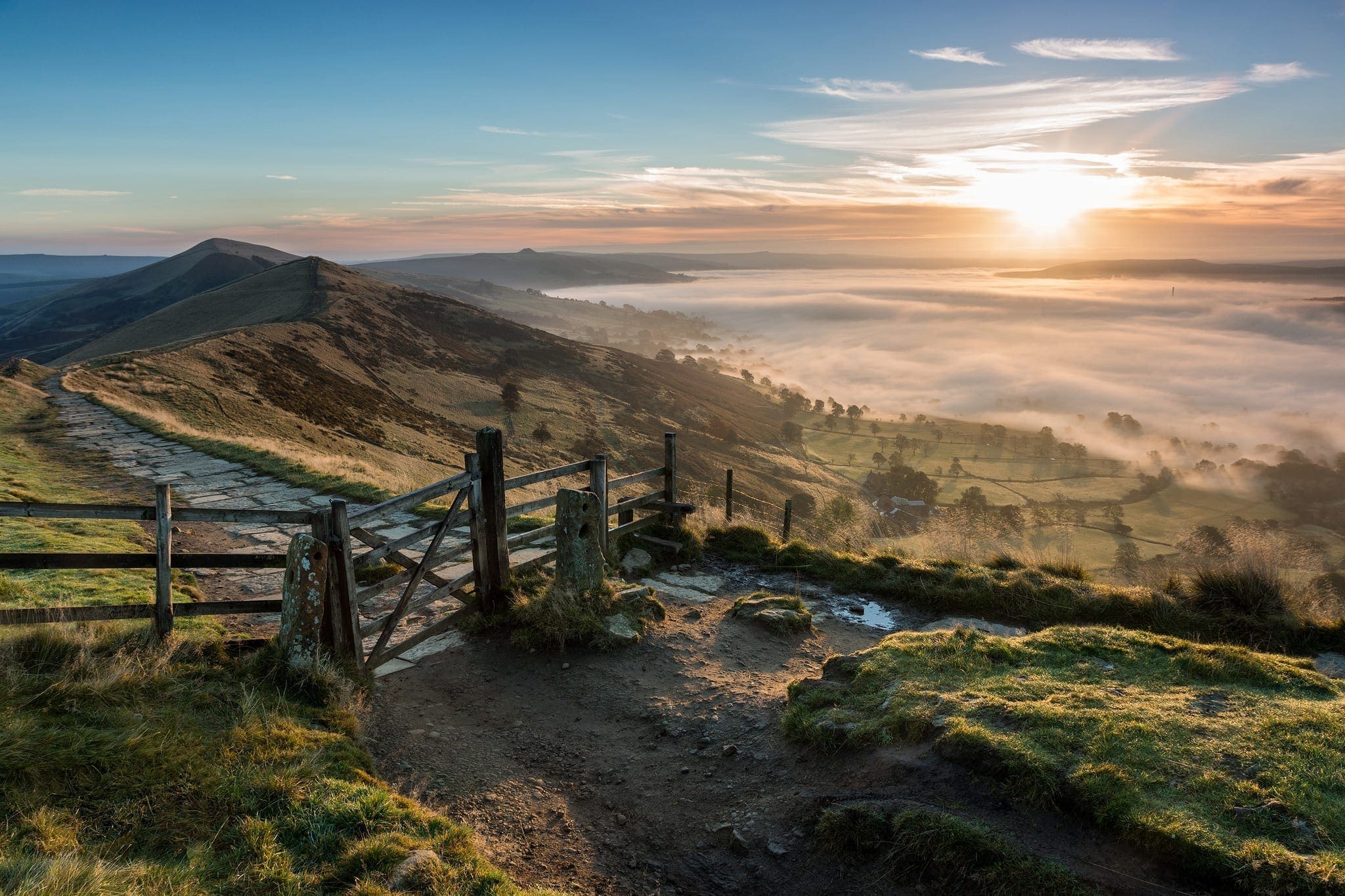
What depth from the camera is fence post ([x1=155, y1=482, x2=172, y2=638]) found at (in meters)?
5.93

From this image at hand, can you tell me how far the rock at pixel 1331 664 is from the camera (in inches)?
299

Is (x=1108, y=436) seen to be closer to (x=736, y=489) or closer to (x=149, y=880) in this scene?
(x=736, y=489)

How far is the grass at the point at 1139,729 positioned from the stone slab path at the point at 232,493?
17.4ft

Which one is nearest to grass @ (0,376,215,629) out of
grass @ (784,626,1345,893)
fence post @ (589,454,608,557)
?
fence post @ (589,454,608,557)

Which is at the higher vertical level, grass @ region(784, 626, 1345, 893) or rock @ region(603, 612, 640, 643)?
grass @ region(784, 626, 1345, 893)

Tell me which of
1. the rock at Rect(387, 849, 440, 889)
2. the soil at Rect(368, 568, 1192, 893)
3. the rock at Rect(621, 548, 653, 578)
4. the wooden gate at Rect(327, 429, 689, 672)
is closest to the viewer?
the rock at Rect(387, 849, 440, 889)

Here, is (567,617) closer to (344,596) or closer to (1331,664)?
(344,596)

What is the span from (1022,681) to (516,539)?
601 cm

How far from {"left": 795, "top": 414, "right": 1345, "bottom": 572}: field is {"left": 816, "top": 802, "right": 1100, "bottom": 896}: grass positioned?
63.6 m

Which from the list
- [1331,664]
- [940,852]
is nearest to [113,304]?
[940,852]

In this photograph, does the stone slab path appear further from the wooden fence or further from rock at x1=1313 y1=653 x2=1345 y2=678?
rock at x1=1313 y1=653 x2=1345 y2=678

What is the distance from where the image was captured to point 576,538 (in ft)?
29.0

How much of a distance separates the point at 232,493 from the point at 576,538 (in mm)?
8776

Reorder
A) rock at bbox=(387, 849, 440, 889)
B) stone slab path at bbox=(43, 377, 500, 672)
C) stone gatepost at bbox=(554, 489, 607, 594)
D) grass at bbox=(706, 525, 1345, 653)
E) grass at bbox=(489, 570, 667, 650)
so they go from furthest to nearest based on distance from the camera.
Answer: stone slab path at bbox=(43, 377, 500, 672) < stone gatepost at bbox=(554, 489, 607, 594) < grass at bbox=(706, 525, 1345, 653) < grass at bbox=(489, 570, 667, 650) < rock at bbox=(387, 849, 440, 889)
